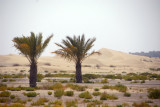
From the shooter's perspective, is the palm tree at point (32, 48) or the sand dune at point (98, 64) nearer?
the palm tree at point (32, 48)

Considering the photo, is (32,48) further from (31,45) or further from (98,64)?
(98,64)

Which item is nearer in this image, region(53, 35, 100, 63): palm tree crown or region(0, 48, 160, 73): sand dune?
region(53, 35, 100, 63): palm tree crown

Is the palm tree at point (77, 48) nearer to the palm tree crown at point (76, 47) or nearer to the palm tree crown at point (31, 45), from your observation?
the palm tree crown at point (76, 47)

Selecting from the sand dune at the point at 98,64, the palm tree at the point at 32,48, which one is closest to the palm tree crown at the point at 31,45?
the palm tree at the point at 32,48

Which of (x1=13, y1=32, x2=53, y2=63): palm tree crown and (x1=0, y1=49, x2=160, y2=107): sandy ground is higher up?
(x1=13, y1=32, x2=53, y2=63): palm tree crown

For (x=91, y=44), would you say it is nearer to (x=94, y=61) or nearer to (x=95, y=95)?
(x=95, y=95)

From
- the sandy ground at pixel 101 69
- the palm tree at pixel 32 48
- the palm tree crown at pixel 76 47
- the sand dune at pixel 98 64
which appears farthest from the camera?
the sand dune at pixel 98 64

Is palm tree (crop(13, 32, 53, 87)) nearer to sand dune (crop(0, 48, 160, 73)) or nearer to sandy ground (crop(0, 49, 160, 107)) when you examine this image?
sandy ground (crop(0, 49, 160, 107))

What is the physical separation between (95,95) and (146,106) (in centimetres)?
356

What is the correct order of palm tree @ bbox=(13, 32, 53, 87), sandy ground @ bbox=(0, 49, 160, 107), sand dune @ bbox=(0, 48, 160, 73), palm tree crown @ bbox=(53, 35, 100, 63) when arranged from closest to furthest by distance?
sandy ground @ bbox=(0, 49, 160, 107), palm tree @ bbox=(13, 32, 53, 87), palm tree crown @ bbox=(53, 35, 100, 63), sand dune @ bbox=(0, 48, 160, 73)

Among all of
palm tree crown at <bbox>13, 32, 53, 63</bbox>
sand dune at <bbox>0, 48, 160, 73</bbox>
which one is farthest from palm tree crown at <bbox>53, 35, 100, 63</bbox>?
sand dune at <bbox>0, 48, 160, 73</bbox>

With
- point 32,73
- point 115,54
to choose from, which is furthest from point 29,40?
point 115,54

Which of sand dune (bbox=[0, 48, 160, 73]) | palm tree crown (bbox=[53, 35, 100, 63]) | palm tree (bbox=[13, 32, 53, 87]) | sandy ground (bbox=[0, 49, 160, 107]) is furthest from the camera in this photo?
sand dune (bbox=[0, 48, 160, 73])

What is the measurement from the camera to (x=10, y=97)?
9086mm
